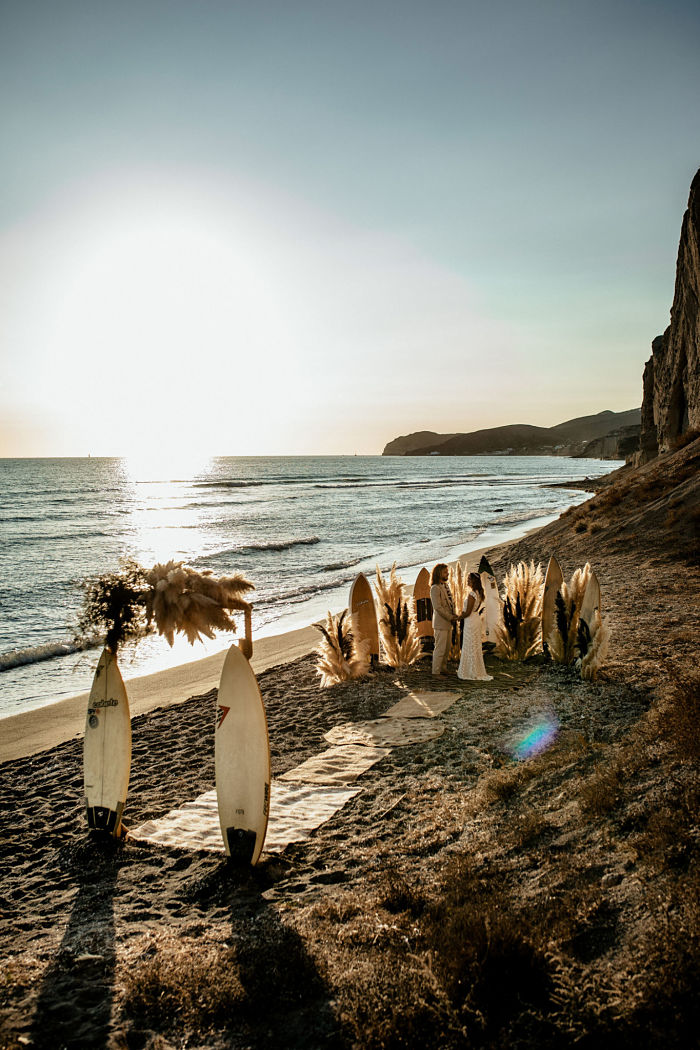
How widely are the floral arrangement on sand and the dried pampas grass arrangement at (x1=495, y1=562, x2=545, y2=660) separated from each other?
5.71 meters

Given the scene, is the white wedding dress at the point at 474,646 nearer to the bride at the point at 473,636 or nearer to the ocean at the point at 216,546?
the bride at the point at 473,636

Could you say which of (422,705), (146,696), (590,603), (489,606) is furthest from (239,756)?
(146,696)

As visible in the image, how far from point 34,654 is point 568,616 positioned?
38.1ft

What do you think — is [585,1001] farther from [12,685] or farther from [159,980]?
[12,685]

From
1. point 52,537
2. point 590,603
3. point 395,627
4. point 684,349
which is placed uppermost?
point 684,349

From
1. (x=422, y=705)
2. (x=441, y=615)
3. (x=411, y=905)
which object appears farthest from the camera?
(x=441, y=615)

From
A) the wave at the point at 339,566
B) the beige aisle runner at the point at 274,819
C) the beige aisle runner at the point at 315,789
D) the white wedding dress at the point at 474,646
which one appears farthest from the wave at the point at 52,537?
the beige aisle runner at the point at 274,819

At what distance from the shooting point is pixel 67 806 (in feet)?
21.0

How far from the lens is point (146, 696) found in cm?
1052

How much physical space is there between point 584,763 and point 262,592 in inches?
634

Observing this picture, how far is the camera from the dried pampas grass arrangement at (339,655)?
9.67 m

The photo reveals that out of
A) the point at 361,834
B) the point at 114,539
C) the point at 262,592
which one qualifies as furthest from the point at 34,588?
the point at 361,834

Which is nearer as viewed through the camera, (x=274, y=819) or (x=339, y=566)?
(x=274, y=819)

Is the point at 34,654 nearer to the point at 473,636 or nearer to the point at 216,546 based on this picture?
the point at 473,636
